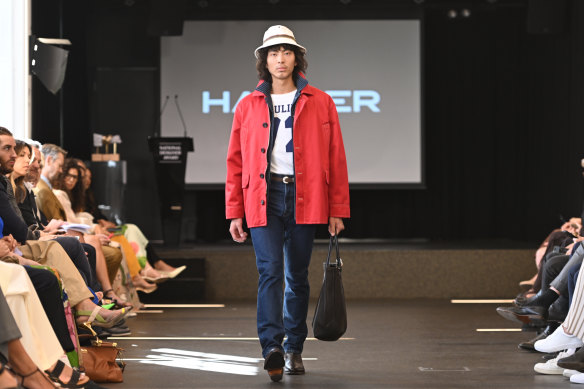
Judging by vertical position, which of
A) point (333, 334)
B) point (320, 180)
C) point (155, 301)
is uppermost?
point (320, 180)

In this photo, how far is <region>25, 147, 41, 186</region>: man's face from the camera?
5.07 meters

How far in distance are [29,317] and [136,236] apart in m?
3.58

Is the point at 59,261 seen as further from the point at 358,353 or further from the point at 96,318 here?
the point at 358,353

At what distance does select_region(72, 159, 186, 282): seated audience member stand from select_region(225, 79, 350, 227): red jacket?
8.43 feet

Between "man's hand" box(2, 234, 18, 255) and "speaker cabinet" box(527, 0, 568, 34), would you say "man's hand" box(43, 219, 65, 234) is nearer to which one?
"man's hand" box(2, 234, 18, 255)

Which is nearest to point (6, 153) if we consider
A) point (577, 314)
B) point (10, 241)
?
point (10, 241)

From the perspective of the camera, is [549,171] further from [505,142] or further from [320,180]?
[320,180]

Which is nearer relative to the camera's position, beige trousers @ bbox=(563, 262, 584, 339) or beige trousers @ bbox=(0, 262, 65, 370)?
beige trousers @ bbox=(0, 262, 65, 370)

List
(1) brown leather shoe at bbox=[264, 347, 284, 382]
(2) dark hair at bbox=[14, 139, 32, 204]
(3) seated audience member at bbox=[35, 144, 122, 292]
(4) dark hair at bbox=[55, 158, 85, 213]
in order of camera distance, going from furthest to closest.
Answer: (4) dark hair at bbox=[55, 158, 85, 213] → (3) seated audience member at bbox=[35, 144, 122, 292] → (2) dark hair at bbox=[14, 139, 32, 204] → (1) brown leather shoe at bbox=[264, 347, 284, 382]

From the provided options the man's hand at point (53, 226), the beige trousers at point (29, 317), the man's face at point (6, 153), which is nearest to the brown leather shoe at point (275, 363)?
the beige trousers at point (29, 317)

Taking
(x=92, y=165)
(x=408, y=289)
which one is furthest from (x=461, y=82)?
(x=92, y=165)

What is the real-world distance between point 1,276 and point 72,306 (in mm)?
909

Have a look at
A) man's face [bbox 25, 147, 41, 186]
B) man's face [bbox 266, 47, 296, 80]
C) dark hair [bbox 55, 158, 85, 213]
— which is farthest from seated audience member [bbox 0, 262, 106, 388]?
dark hair [bbox 55, 158, 85, 213]

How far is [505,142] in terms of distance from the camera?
30.0ft
